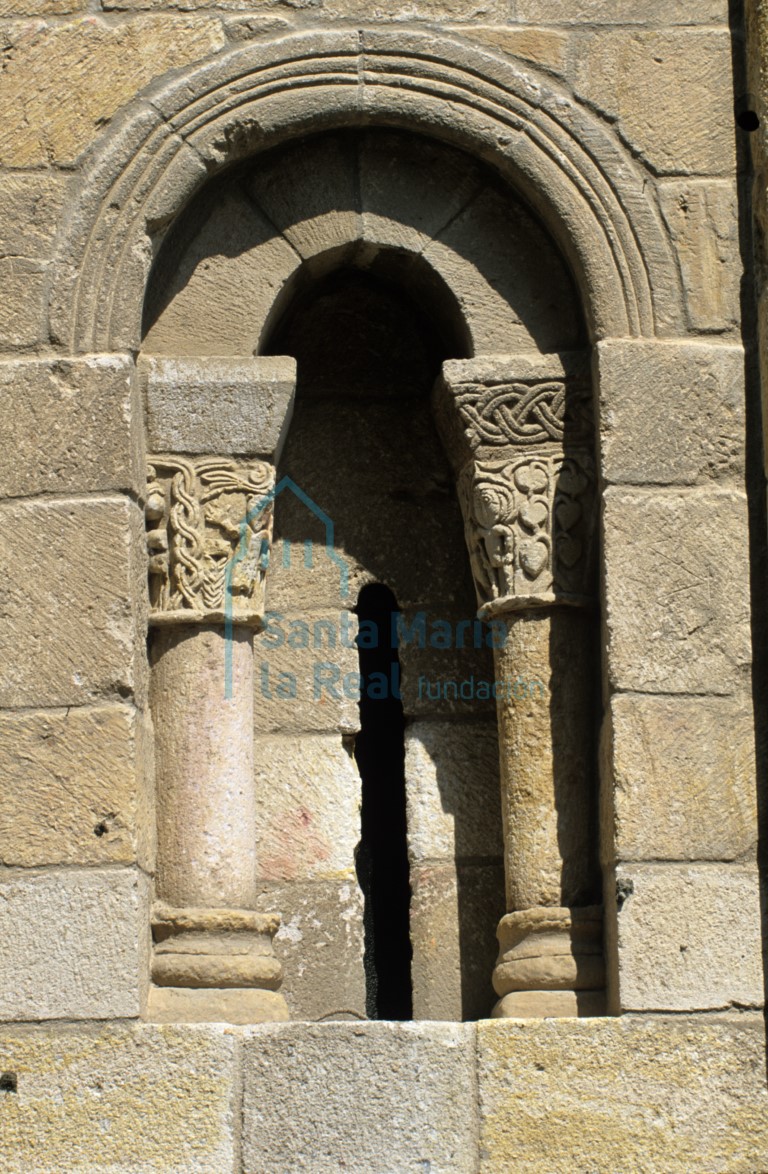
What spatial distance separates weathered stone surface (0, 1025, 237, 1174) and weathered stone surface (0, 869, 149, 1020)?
0.24ft

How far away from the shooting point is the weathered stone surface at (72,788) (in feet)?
18.8

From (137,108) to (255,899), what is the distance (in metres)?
2.41

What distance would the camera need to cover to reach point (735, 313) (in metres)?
6.14

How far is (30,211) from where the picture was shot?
20.0 feet

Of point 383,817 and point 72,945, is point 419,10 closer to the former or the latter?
point 383,817

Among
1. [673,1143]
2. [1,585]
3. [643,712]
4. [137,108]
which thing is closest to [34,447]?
[1,585]

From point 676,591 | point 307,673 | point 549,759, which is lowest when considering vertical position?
point 549,759

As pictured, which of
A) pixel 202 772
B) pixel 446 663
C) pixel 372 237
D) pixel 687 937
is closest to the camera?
pixel 687 937

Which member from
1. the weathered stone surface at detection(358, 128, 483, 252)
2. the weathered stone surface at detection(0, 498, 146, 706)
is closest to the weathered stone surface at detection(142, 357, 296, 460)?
the weathered stone surface at detection(0, 498, 146, 706)

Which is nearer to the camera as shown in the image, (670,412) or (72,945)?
(72,945)

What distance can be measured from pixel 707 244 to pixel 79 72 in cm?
198

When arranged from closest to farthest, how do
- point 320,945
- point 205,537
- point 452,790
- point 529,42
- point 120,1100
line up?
point 120,1100 → point 205,537 → point 529,42 → point 320,945 → point 452,790

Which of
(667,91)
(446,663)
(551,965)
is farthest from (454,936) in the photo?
(667,91)

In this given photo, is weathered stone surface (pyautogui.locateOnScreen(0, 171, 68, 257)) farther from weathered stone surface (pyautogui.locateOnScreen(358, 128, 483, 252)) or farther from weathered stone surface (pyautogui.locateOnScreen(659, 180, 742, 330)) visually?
weathered stone surface (pyautogui.locateOnScreen(659, 180, 742, 330))
